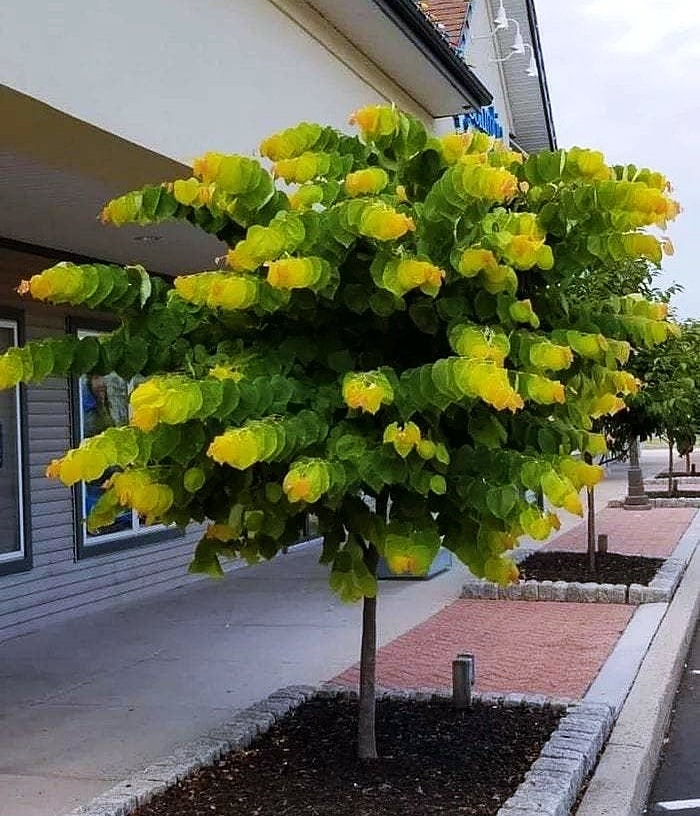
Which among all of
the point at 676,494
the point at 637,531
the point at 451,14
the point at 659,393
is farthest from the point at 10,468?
the point at 676,494

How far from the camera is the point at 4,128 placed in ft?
18.0

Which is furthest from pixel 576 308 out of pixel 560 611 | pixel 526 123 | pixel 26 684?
pixel 526 123

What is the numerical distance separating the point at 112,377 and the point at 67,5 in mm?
5948

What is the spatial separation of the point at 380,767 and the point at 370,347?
199 cm

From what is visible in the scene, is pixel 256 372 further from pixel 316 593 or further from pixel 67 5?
pixel 316 593

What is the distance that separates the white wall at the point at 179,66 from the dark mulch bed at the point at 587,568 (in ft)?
16.9

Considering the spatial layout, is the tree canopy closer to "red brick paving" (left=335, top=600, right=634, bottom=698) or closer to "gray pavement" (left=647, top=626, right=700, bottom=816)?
"gray pavement" (left=647, top=626, right=700, bottom=816)

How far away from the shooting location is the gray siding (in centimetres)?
933

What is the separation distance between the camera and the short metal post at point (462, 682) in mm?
6121

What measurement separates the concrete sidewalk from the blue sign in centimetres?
649

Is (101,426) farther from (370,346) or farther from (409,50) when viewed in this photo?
(370,346)

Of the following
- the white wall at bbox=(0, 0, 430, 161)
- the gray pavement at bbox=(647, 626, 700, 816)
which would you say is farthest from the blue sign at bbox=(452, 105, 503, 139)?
the gray pavement at bbox=(647, 626, 700, 816)

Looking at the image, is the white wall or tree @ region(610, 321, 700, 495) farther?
tree @ region(610, 321, 700, 495)

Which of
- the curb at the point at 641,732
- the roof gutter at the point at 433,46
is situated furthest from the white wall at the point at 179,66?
the curb at the point at 641,732
